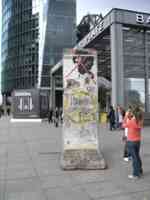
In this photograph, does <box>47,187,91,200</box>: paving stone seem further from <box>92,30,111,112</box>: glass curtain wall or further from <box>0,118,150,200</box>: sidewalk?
<box>92,30,111,112</box>: glass curtain wall

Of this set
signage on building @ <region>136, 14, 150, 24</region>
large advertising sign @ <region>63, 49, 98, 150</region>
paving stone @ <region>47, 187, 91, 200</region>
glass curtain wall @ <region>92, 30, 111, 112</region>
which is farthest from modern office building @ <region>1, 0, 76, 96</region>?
paving stone @ <region>47, 187, 91, 200</region>

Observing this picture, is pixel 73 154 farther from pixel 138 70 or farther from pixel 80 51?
pixel 138 70

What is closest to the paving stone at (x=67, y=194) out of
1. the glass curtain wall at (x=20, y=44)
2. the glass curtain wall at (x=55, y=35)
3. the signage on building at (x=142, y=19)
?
the signage on building at (x=142, y=19)

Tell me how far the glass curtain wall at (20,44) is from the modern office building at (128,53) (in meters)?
46.8

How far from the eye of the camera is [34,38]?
65938 millimetres

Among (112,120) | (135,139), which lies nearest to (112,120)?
(112,120)

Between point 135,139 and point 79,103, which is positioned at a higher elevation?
point 79,103

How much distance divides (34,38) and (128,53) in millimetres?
51617

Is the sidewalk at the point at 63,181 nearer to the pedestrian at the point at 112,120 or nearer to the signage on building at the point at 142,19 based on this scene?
→ the pedestrian at the point at 112,120

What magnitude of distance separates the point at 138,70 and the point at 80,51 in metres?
12.5

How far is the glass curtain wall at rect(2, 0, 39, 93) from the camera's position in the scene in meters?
65.5

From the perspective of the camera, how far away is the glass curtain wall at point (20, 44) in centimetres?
6550

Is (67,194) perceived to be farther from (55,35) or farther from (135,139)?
(55,35)

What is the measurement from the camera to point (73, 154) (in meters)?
6.62
